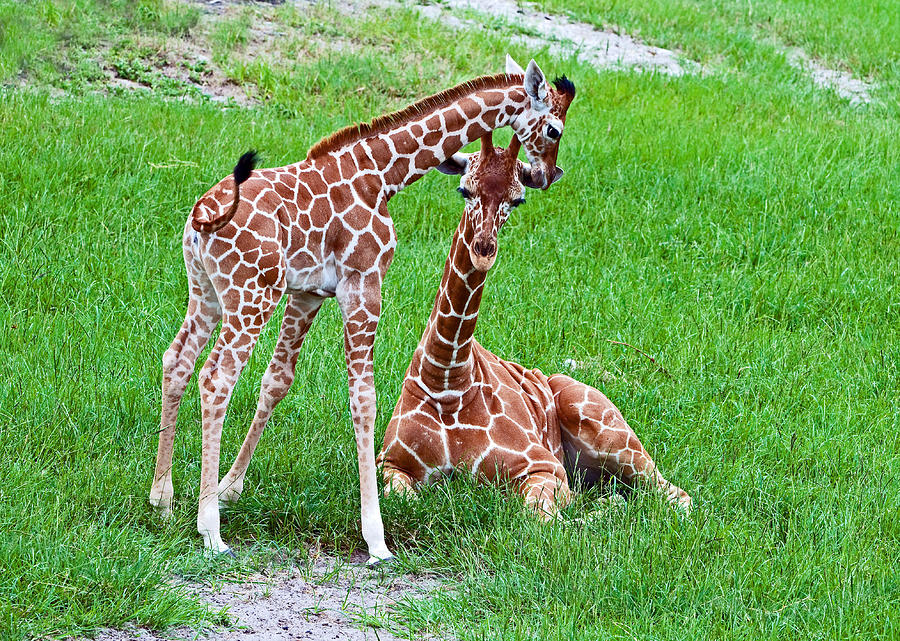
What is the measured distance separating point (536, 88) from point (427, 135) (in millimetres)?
549

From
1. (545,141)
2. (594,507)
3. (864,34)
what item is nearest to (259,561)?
(594,507)

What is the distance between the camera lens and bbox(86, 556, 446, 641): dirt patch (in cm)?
411

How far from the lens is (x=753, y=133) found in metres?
11.7

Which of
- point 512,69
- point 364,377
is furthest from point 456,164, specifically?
point 364,377

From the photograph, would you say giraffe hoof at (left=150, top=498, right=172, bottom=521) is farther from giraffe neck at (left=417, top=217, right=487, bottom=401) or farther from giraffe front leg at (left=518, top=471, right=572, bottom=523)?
giraffe front leg at (left=518, top=471, right=572, bottom=523)

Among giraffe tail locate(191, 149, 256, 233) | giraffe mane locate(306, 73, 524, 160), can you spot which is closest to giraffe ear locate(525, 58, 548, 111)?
giraffe mane locate(306, 73, 524, 160)

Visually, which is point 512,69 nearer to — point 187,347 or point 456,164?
point 456,164

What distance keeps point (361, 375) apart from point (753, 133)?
27.8 feet

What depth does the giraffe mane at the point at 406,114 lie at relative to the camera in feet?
15.5

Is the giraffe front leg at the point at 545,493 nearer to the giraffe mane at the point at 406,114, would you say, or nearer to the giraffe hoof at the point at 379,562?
the giraffe hoof at the point at 379,562

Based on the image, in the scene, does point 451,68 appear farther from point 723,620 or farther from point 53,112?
point 723,620

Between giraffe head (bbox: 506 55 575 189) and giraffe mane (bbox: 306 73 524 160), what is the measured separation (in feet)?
0.37

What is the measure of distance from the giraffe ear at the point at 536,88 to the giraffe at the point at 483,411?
0.31 m

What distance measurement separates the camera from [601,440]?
5.70 meters
